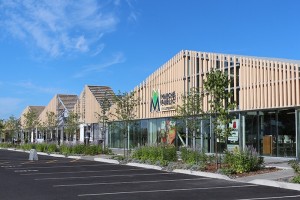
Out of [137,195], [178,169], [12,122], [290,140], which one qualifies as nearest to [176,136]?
[290,140]

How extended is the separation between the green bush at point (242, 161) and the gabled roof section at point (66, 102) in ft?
126

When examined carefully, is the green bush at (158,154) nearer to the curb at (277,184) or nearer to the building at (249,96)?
the building at (249,96)

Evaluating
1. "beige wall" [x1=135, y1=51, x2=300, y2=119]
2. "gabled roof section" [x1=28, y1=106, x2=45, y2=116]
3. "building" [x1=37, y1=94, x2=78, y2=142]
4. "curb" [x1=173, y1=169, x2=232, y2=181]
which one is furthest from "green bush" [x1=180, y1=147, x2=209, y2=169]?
"gabled roof section" [x1=28, y1=106, x2=45, y2=116]

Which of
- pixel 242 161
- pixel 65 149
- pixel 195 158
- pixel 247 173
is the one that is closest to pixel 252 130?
pixel 195 158

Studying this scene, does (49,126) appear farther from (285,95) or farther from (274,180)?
(274,180)

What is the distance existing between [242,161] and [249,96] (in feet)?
28.8

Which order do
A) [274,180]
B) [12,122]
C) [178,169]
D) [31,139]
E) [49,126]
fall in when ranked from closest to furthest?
[274,180] → [178,169] → [49,126] → [12,122] → [31,139]

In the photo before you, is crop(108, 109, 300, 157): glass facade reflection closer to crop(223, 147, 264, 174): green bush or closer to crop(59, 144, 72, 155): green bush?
crop(223, 147, 264, 174): green bush

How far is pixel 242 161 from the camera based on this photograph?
17250mm

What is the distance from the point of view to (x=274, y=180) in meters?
14.9

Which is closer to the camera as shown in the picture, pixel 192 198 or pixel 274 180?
pixel 192 198

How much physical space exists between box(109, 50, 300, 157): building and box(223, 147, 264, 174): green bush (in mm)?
5654

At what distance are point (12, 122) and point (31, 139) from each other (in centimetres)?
519

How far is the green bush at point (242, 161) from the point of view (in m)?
17.2
